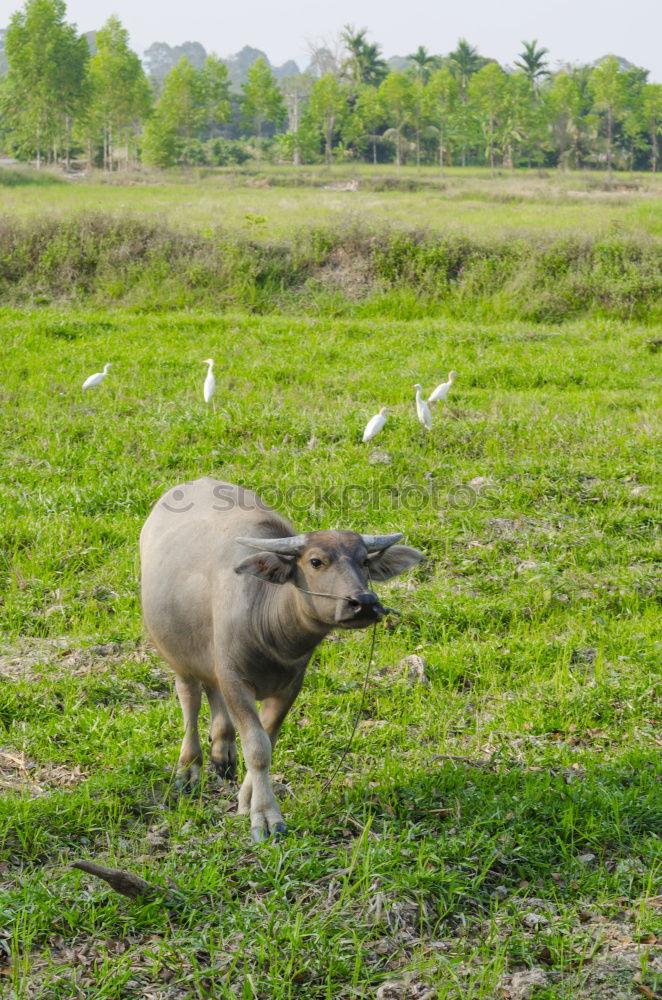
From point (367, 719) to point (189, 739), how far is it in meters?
1.21

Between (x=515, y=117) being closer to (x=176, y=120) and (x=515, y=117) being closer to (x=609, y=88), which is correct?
(x=609, y=88)

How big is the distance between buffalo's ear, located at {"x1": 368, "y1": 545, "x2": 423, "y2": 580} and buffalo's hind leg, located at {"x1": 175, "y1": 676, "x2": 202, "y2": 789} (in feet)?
4.18

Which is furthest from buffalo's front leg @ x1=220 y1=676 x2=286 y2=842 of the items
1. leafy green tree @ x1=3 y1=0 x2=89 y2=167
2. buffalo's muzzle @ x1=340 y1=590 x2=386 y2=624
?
leafy green tree @ x1=3 y1=0 x2=89 y2=167

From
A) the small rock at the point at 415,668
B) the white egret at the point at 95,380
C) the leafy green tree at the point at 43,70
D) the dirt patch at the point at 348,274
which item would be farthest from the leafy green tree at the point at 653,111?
the small rock at the point at 415,668

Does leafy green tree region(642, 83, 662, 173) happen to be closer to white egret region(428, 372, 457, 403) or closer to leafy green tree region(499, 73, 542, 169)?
leafy green tree region(499, 73, 542, 169)

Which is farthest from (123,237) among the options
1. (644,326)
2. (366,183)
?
(366,183)

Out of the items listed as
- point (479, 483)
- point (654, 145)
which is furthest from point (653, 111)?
point (479, 483)

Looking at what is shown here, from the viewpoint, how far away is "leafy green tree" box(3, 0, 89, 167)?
178 feet

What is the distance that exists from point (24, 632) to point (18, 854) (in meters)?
2.62

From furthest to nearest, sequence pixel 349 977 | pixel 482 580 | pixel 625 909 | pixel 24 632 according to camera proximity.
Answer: pixel 482 580
pixel 24 632
pixel 625 909
pixel 349 977

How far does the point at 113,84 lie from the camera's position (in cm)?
6166

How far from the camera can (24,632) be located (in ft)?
21.7

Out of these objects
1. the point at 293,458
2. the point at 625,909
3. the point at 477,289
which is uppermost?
the point at 477,289

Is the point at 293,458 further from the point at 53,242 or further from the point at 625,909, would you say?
the point at 53,242
